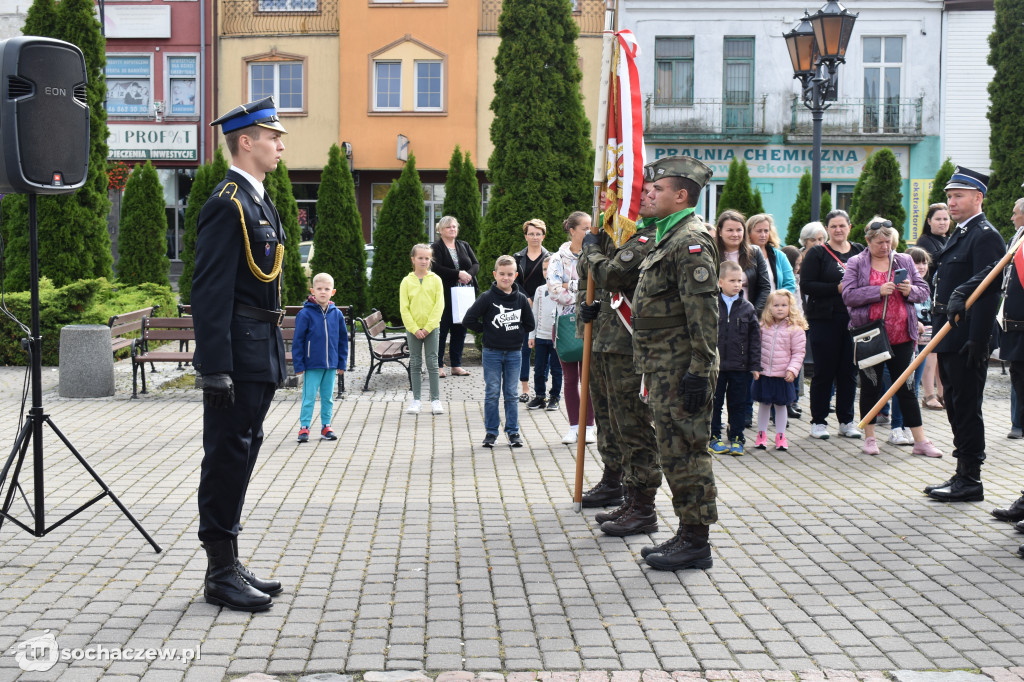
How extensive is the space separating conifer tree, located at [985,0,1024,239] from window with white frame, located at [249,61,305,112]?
19180 millimetres

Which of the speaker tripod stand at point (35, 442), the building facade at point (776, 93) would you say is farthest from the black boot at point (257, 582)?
the building facade at point (776, 93)

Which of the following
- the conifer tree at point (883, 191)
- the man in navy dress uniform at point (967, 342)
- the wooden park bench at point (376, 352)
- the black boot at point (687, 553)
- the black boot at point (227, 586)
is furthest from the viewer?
the conifer tree at point (883, 191)

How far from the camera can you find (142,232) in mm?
19297

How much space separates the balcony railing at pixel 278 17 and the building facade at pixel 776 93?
859cm

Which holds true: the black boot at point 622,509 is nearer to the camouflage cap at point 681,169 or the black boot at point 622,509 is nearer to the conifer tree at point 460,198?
the camouflage cap at point 681,169

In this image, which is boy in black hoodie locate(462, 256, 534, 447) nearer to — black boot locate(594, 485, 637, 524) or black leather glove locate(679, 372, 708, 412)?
black boot locate(594, 485, 637, 524)

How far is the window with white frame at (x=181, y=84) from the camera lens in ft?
103

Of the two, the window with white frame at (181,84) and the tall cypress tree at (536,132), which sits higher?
the window with white frame at (181,84)

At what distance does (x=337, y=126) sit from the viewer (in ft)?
102

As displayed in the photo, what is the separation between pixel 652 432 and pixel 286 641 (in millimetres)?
2705

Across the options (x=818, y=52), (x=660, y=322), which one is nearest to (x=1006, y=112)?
(x=818, y=52)

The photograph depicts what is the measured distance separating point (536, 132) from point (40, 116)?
1054 cm

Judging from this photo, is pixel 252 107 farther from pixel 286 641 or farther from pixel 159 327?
pixel 159 327
